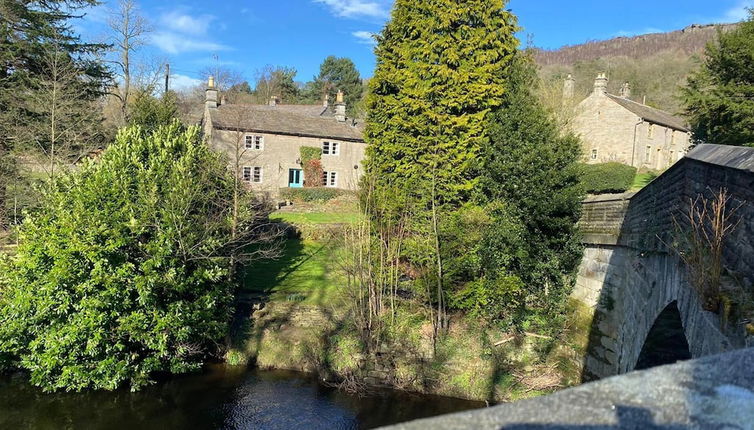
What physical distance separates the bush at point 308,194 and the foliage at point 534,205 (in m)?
22.0

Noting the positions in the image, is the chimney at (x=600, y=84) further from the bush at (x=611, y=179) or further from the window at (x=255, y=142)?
the window at (x=255, y=142)

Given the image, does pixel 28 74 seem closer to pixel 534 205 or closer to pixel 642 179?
pixel 534 205

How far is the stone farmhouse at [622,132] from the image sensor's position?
38500mm

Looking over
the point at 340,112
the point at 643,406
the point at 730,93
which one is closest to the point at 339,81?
the point at 340,112

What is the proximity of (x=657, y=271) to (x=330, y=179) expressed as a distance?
33.5m

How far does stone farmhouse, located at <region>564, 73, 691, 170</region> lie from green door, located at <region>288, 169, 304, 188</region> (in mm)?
22582

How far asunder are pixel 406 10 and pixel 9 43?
62.6 feet

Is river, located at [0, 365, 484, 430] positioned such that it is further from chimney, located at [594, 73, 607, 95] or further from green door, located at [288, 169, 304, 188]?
chimney, located at [594, 73, 607, 95]

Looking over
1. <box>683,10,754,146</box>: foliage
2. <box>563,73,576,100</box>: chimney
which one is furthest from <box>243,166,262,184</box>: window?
<box>683,10,754,146</box>: foliage

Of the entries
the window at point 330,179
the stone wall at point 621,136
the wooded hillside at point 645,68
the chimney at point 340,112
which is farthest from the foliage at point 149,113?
the stone wall at point 621,136

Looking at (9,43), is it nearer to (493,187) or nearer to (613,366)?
(493,187)

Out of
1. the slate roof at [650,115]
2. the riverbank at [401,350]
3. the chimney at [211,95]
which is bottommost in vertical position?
the riverbank at [401,350]

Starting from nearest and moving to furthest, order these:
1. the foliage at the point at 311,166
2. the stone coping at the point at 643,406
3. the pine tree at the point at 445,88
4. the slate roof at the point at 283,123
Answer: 1. the stone coping at the point at 643,406
2. the pine tree at the point at 445,88
3. the slate roof at the point at 283,123
4. the foliage at the point at 311,166

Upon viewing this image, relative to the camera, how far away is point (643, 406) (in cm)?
178
